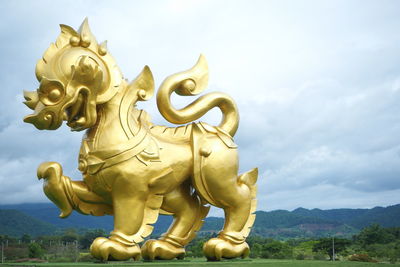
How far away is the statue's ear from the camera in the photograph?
215 inches

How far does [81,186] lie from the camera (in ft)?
17.4

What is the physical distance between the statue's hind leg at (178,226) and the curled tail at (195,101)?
876mm

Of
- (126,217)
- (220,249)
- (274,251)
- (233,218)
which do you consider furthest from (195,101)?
(274,251)

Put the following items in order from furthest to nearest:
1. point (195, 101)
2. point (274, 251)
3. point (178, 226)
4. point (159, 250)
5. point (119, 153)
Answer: point (274, 251) < point (195, 101) < point (178, 226) < point (159, 250) < point (119, 153)

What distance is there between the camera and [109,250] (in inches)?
194

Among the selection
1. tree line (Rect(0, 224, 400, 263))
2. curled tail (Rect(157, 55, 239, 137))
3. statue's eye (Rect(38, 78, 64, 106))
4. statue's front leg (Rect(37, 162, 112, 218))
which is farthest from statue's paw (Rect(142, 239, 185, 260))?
statue's eye (Rect(38, 78, 64, 106))

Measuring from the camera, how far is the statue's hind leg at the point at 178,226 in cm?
554

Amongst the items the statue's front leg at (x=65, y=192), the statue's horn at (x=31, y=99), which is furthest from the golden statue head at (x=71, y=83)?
the statue's front leg at (x=65, y=192)

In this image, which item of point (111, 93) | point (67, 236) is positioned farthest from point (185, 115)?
point (67, 236)

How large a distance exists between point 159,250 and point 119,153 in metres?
1.32

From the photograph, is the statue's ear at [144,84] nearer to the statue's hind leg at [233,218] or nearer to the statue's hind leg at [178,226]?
the statue's hind leg at [178,226]

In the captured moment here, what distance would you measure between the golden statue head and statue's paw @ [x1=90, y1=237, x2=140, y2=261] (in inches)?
50.8

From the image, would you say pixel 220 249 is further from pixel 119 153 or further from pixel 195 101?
pixel 195 101

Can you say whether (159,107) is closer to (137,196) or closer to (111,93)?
(111,93)
